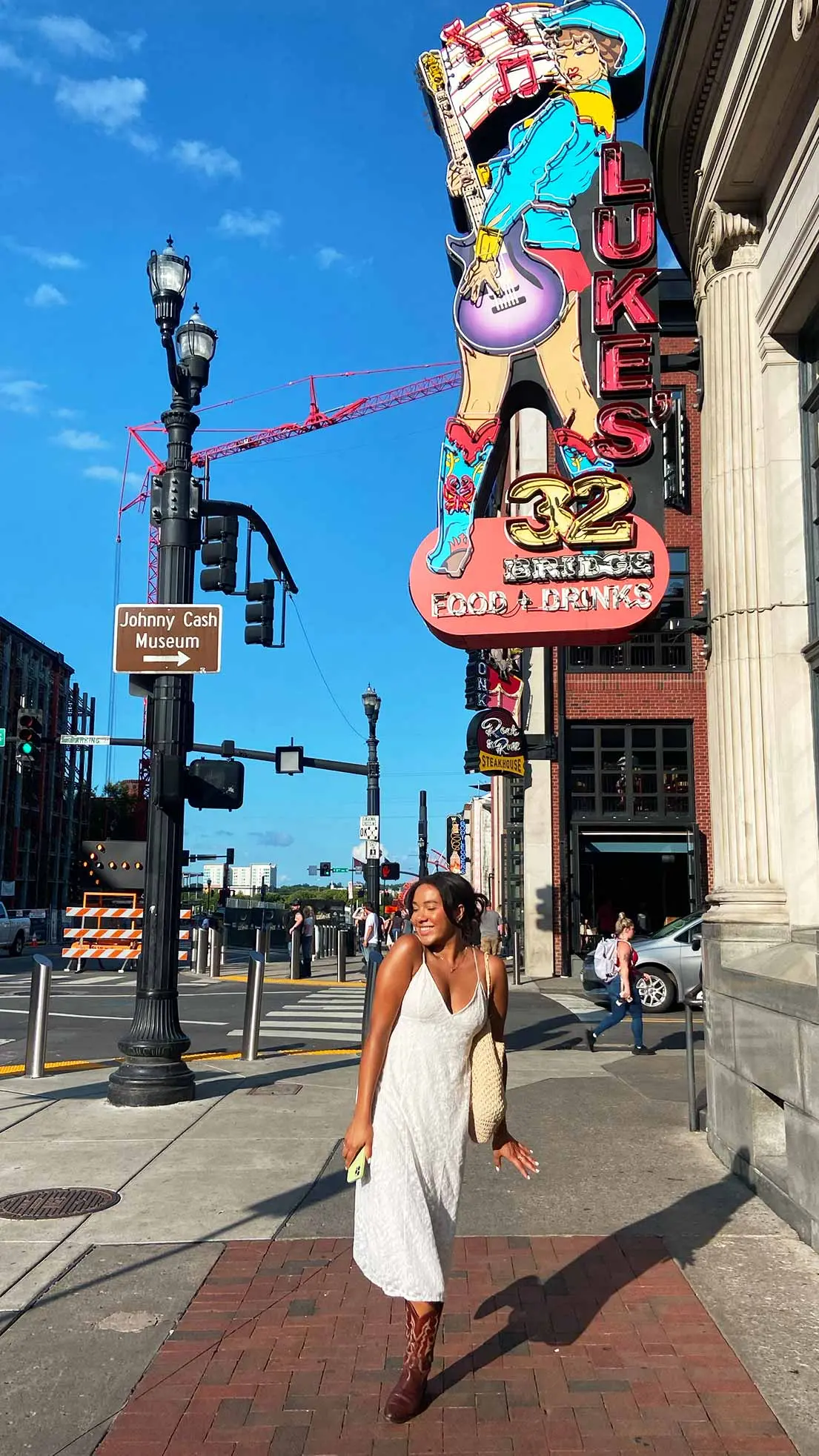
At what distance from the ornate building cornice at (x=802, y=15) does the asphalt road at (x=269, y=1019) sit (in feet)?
35.4

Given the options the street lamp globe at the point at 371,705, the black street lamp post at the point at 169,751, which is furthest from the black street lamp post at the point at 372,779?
the black street lamp post at the point at 169,751

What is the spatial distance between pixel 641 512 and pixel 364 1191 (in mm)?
8636

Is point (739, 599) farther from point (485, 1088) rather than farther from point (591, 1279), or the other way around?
point (485, 1088)

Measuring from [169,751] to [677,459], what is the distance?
625 centimetres

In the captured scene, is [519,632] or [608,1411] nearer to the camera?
[608,1411]

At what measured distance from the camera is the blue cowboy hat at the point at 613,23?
500 inches

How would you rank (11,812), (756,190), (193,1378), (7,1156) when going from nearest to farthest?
(193,1378) → (7,1156) → (756,190) → (11,812)

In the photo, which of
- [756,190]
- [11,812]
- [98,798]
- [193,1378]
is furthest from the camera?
[98,798]

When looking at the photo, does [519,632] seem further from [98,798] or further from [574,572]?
[98,798]

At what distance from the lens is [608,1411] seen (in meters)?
3.86

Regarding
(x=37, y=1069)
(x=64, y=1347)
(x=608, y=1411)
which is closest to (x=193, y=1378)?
(x=64, y=1347)

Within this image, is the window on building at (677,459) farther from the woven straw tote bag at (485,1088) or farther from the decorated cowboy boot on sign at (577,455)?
the woven straw tote bag at (485,1088)

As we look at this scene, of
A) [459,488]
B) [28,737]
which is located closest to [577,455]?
[459,488]

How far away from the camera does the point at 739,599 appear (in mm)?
8156
